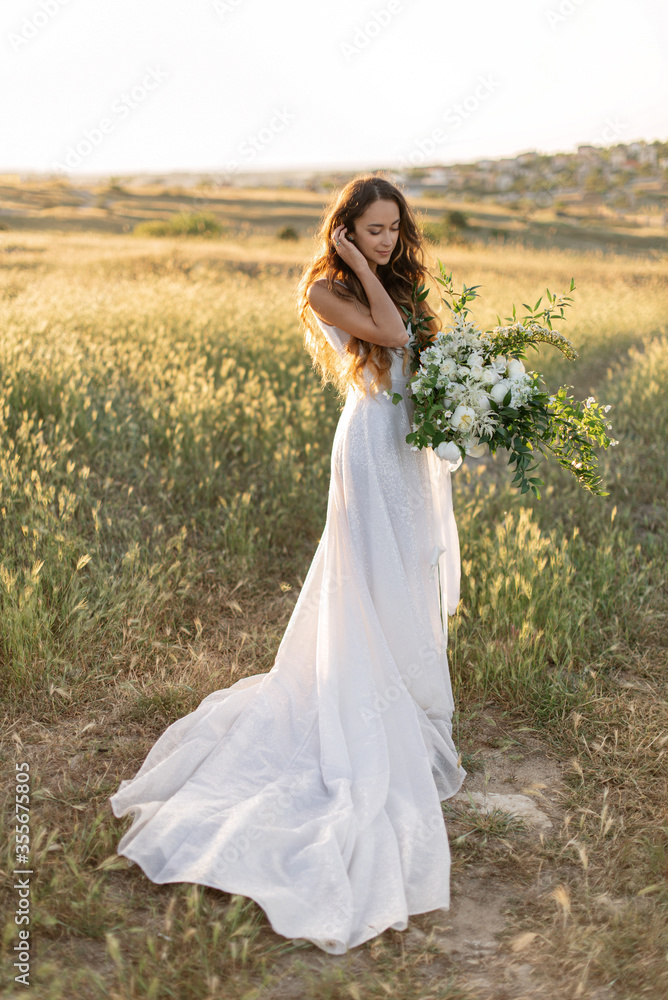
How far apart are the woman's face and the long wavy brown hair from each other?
1.0 inches

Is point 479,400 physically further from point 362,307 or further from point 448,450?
point 362,307

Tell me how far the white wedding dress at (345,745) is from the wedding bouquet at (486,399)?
299 mm

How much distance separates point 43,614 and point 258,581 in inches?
56.6

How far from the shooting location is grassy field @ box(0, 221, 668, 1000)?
2342 millimetres

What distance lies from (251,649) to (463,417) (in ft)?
6.65

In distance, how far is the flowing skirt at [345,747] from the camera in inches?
99.6

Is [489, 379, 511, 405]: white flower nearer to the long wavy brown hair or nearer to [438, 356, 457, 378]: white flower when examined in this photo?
[438, 356, 457, 378]: white flower

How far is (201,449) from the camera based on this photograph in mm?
5766

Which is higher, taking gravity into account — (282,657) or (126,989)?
(282,657)

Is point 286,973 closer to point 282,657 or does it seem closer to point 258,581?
point 282,657

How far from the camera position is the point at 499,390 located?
289cm

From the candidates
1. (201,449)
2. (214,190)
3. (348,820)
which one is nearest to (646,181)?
(214,190)
